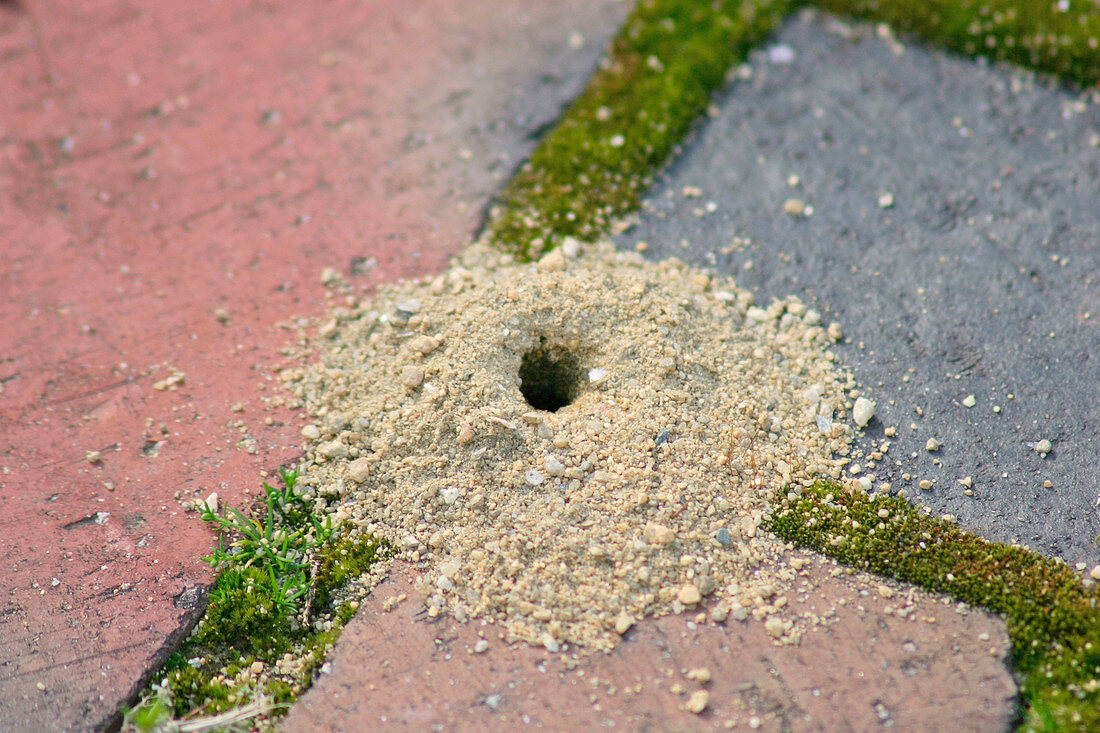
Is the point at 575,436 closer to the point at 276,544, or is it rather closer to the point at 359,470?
the point at 359,470

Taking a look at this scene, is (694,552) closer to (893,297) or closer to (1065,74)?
(893,297)

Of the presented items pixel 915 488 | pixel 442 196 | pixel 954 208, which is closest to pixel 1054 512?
pixel 915 488

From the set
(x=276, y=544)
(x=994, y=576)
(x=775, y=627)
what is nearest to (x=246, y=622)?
(x=276, y=544)

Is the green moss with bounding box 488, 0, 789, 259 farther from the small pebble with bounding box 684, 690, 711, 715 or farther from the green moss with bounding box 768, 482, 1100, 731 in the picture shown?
the small pebble with bounding box 684, 690, 711, 715

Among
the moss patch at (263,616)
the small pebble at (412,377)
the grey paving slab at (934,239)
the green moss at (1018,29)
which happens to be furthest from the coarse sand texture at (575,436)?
the green moss at (1018,29)

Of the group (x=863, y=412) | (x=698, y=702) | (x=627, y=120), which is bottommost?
(x=698, y=702)

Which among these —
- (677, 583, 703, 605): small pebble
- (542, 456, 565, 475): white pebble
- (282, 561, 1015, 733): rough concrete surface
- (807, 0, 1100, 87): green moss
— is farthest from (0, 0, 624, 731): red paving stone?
(807, 0, 1100, 87): green moss
